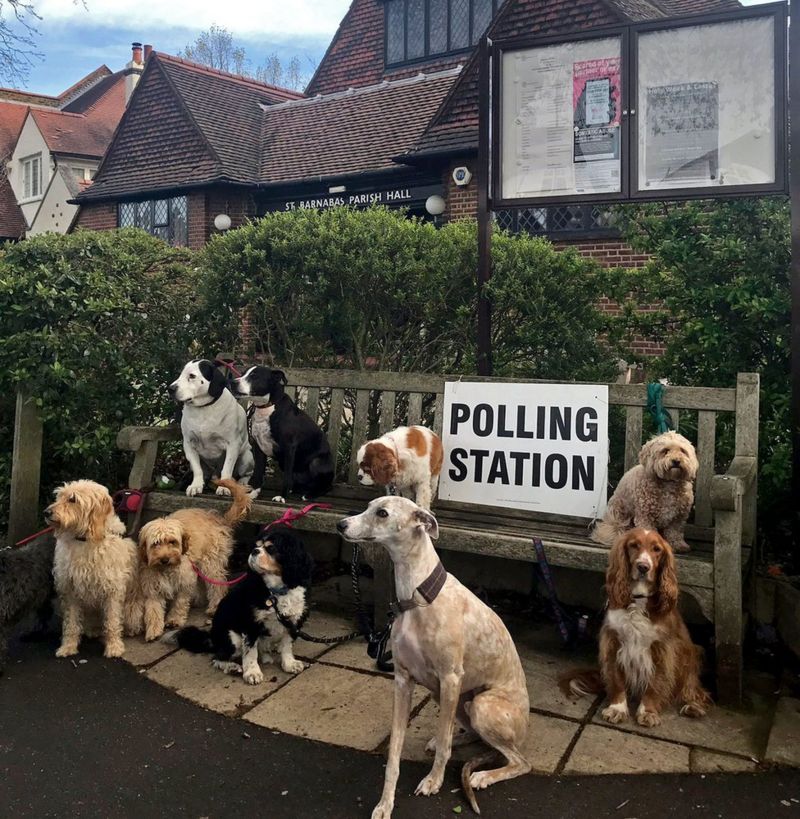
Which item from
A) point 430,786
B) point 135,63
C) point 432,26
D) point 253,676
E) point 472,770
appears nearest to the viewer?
point 430,786

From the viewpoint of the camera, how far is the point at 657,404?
455cm

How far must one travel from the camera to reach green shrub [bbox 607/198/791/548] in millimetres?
4879

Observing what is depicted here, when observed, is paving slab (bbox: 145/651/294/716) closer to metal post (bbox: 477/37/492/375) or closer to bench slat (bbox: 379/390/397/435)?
bench slat (bbox: 379/390/397/435)

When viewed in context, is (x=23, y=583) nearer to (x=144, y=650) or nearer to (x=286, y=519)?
(x=144, y=650)

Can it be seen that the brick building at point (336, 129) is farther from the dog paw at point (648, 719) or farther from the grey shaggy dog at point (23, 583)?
the dog paw at point (648, 719)

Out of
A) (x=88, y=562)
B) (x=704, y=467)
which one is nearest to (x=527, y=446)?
(x=704, y=467)

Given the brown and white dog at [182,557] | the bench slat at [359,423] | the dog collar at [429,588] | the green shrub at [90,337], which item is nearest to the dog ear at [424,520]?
the dog collar at [429,588]

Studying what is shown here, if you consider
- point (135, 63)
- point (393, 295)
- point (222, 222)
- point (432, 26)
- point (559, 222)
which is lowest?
point (393, 295)

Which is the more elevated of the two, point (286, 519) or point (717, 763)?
point (286, 519)

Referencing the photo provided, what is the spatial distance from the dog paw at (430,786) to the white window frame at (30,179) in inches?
1482

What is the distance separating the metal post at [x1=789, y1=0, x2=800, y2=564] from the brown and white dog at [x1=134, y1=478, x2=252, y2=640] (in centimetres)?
320

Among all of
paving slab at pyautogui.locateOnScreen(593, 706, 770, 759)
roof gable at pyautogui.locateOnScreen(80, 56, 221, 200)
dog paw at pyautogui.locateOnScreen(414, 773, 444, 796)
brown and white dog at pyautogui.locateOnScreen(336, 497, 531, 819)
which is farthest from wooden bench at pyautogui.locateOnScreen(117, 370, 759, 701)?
roof gable at pyautogui.locateOnScreen(80, 56, 221, 200)

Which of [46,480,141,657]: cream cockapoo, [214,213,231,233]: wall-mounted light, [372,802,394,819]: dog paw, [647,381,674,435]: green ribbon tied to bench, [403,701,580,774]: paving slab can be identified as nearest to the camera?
[372,802,394,819]: dog paw

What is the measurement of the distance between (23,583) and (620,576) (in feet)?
10.5
